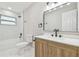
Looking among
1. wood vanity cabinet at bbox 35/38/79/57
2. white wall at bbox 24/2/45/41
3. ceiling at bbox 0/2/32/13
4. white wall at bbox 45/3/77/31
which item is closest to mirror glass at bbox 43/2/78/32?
white wall at bbox 45/3/77/31

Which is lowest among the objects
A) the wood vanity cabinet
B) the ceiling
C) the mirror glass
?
the wood vanity cabinet

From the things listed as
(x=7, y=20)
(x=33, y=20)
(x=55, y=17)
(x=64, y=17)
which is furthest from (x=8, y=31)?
(x=64, y=17)

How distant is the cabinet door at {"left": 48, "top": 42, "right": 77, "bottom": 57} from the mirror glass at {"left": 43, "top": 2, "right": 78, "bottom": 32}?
793 mm

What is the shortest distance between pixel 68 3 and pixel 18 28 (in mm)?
2985

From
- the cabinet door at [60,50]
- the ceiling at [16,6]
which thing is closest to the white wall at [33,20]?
the ceiling at [16,6]

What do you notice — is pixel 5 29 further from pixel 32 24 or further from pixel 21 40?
pixel 32 24

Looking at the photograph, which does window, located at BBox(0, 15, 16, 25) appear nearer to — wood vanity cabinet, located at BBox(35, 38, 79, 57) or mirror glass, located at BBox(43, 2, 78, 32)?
mirror glass, located at BBox(43, 2, 78, 32)

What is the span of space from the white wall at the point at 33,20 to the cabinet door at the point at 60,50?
1.75 meters

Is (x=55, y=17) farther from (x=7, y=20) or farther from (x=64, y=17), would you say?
(x=7, y=20)

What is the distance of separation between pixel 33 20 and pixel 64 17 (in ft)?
6.03

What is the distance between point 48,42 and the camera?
72.3 inches

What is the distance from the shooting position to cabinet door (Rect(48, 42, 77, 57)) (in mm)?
1280

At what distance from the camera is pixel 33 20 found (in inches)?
152

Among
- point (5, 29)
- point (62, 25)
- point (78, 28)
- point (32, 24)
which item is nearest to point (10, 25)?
point (5, 29)
